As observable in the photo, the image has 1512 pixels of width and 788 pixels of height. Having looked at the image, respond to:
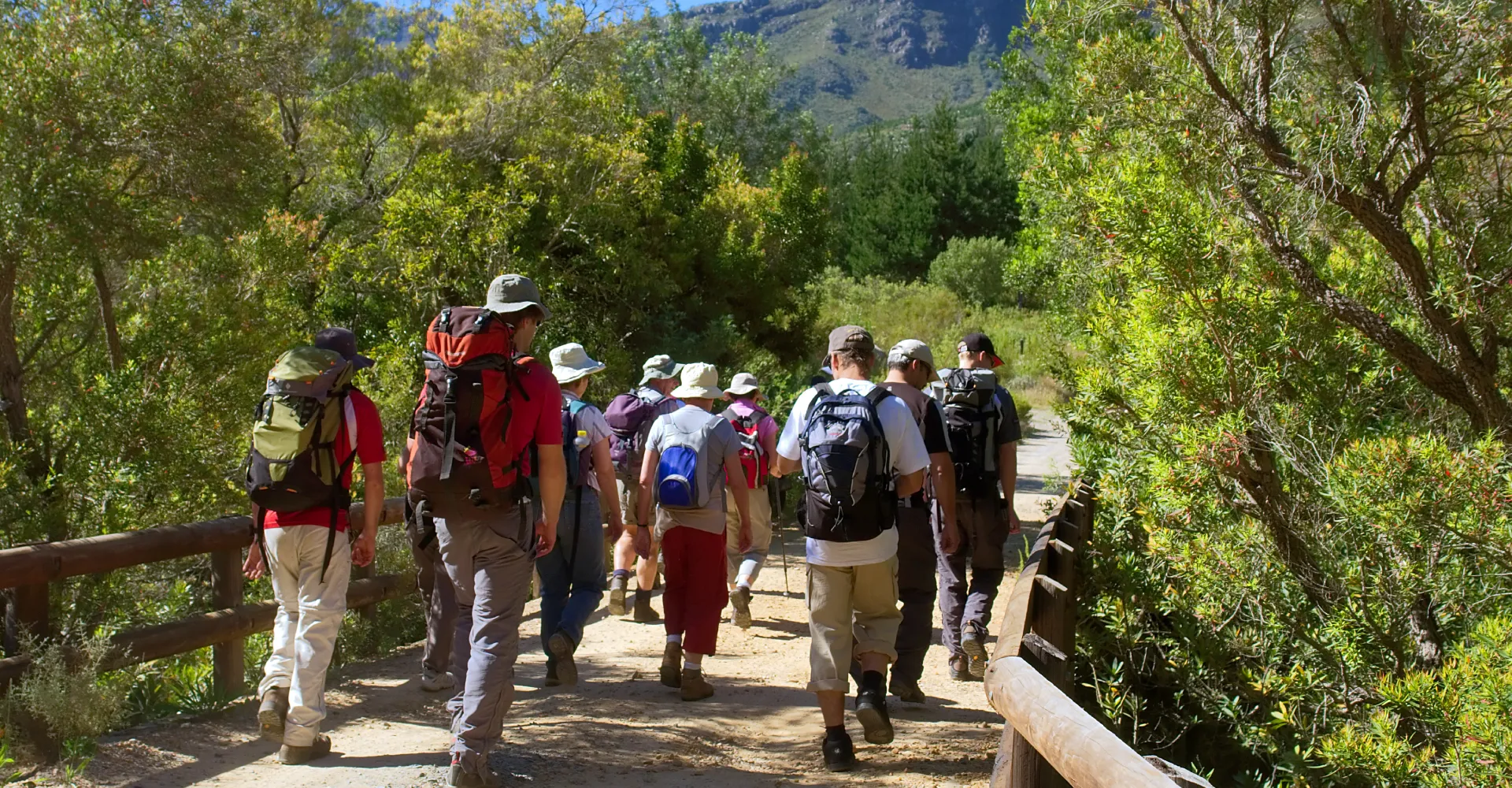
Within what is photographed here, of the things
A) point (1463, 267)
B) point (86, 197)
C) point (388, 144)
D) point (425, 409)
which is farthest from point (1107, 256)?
point (388, 144)

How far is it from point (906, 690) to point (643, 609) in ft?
9.47

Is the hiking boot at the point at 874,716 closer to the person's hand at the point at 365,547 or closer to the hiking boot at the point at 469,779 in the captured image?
the hiking boot at the point at 469,779

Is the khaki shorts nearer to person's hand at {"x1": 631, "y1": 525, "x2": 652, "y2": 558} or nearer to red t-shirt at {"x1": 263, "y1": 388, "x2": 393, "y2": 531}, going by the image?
person's hand at {"x1": 631, "y1": 525, "x2": 652, "y2": 558}

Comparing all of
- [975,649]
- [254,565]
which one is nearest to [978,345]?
[975,649]

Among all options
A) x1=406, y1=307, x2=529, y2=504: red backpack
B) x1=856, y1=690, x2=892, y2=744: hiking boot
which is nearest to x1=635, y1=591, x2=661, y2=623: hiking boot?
x1=856, y1=690, x2=892, y2=744: hiking boot

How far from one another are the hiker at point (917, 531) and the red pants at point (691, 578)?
1082 millimetres

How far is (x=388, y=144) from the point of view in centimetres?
1980

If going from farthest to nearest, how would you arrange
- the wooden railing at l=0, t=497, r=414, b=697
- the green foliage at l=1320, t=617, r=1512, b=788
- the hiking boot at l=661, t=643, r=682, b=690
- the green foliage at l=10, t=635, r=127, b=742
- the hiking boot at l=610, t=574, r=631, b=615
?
the hiking boot at l=610, t=574, r=631, b=615 → the hiking boot at l=661, t=643, r=682, b=690 → the wooden railing at l=0, t=497, r=414, b=697 → the green foliage at l=10, t=635, r=127, b=742 → the green foliage at l=1320, t=617, r=1512, b=788

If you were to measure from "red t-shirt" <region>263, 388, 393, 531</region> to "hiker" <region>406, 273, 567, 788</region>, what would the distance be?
1.35ft

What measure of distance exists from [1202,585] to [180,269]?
29.5ft

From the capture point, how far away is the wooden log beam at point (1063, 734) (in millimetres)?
2756

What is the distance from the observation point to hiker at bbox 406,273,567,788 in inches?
200

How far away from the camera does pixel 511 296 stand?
5574mm

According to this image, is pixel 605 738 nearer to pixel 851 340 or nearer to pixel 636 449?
pixel 851 340
